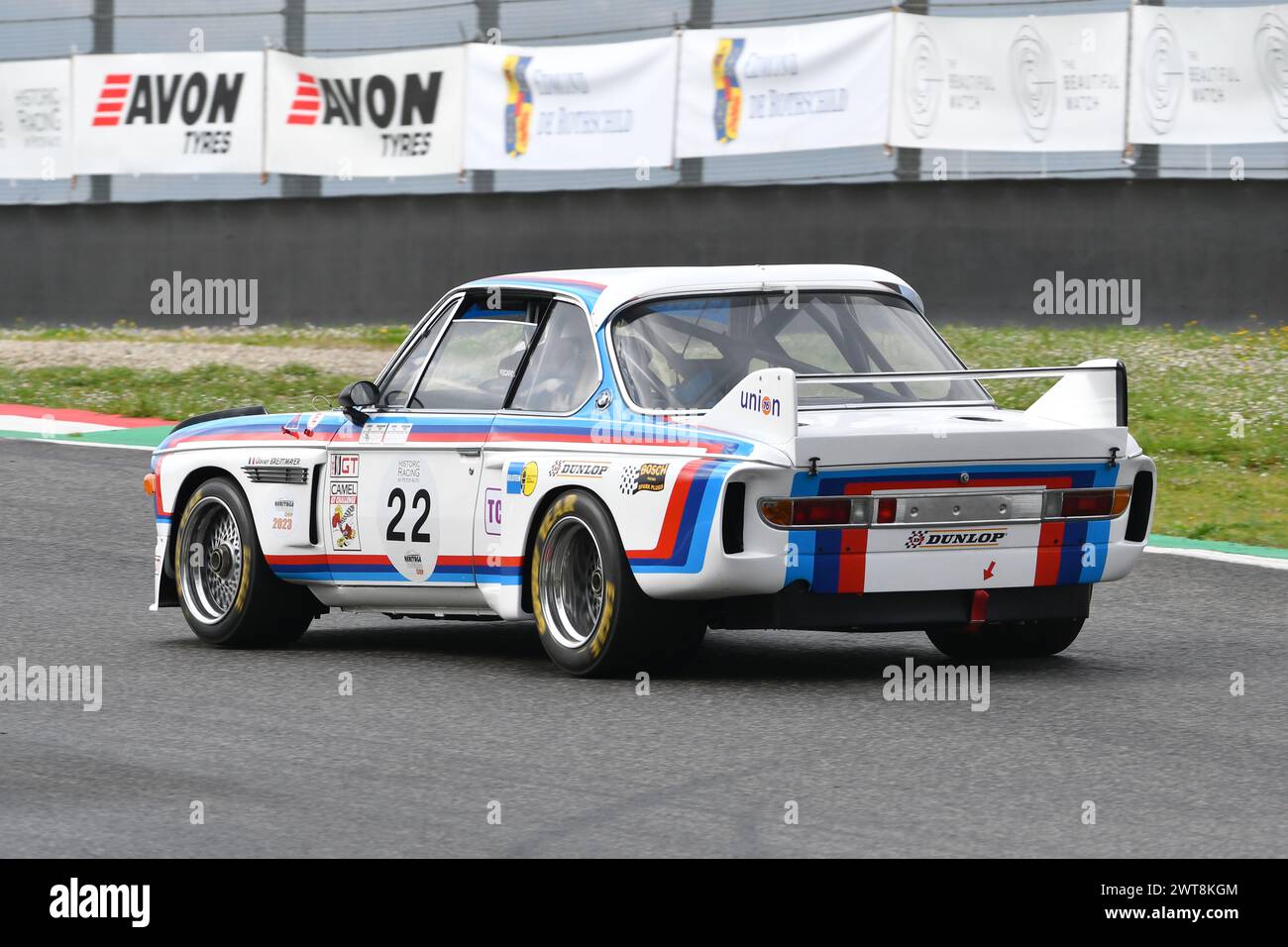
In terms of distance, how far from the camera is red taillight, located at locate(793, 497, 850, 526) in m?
7.93

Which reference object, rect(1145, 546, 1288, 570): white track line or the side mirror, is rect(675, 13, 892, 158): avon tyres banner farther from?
the side mirror

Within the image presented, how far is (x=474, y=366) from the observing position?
919 centimetres

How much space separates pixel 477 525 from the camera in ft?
29.3

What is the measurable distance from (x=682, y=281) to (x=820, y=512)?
137cm

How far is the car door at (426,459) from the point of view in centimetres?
905

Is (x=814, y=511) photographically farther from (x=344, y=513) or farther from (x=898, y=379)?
(x=344, y=513)

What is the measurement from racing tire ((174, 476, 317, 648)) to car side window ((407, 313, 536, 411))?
1.01 m

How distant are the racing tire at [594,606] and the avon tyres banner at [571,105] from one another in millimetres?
14014

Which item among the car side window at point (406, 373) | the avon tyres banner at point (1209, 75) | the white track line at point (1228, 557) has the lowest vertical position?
the white track line at point (1228, 557)

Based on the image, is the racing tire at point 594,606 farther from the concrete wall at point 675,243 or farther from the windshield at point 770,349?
the concrete wall at point 675,243

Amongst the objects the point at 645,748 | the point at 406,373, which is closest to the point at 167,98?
the point at 406,373

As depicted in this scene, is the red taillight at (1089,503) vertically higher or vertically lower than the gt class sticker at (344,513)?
higher

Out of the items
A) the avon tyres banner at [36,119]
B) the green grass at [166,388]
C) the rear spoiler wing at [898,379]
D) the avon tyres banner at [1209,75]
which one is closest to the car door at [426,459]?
the rear spoiler wing at [898,379]
